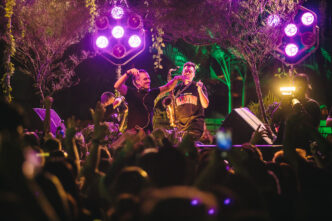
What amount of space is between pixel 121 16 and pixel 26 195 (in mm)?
5914

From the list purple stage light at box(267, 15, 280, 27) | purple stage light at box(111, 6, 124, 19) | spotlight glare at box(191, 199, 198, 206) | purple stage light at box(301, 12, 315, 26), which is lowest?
spotlight glare at box(191, 199, 198, 206)

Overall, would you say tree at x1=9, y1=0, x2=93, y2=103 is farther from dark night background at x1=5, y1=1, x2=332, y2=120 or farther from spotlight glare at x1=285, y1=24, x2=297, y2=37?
spotlight glare at x1=285, y1=24, x2=297, y2=37

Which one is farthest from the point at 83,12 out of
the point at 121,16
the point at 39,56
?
the point at 121,16

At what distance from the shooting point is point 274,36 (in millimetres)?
10008

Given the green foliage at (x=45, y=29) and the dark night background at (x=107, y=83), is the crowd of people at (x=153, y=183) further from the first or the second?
the dark night background at (x=107, y=83)

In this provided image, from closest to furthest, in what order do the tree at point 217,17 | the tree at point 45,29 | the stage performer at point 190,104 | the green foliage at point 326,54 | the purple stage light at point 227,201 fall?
the purple stage light at point 227,201 → the stage performer at point 190,104 → the tree at point 217,17 → the tree at point 45,29 → the green foliage at point 326,54

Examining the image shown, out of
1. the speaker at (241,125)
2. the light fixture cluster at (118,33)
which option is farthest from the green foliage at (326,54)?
the light fixture cluster at (118,33)

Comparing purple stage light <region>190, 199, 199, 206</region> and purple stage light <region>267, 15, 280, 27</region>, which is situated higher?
purple stage light <region>267, 15, 280, 27</region>

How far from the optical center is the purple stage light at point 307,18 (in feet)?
21.1

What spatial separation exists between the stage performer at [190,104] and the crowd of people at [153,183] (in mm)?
3782

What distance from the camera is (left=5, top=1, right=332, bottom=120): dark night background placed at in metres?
16.6

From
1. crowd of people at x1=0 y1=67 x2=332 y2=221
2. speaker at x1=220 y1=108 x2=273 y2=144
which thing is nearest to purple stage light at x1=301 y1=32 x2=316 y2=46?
speaker at x1=220 y1=108 x2=273 y2=144

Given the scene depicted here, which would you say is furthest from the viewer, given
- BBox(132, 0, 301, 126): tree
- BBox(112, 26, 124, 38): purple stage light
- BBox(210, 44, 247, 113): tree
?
BBox(210, 44, 247, 113): tree

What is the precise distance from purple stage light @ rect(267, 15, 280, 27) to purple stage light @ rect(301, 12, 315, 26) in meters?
2.99
